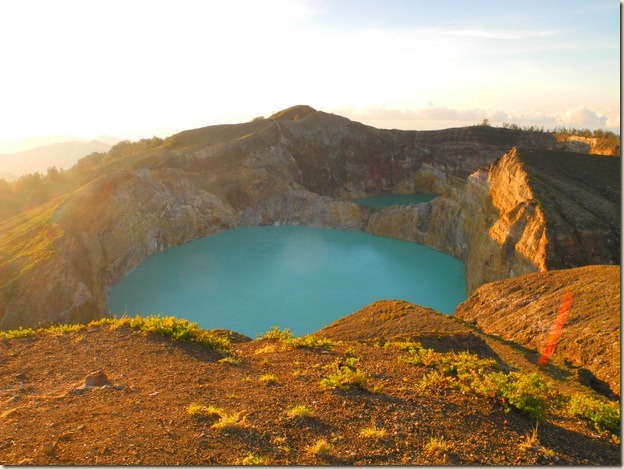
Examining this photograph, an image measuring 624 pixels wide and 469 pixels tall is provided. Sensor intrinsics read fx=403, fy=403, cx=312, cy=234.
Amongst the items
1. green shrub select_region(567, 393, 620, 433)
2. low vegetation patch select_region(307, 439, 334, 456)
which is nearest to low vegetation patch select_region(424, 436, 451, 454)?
low vegetation patch select_region(307, 439, 334, 456)

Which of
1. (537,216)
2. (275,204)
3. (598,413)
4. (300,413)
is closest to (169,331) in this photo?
(300,413)

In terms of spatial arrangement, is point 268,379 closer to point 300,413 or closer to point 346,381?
point 346,381

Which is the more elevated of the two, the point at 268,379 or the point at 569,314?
the point at 268,379

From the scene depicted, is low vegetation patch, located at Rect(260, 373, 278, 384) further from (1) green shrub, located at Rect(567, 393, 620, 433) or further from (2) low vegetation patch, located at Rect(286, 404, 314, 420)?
(1) green shrub, located at Rect(567, 393, 620, 433)

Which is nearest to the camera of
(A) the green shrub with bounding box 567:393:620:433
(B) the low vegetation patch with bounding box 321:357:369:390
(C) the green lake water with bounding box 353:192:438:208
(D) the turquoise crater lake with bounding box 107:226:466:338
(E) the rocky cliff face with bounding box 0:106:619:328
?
(A) the green shrub with bounding box 567:393:620:433

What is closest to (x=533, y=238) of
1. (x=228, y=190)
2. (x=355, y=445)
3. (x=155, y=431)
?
(x=355, y=445)

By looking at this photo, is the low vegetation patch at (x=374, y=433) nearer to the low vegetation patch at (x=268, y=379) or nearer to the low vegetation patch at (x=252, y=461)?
the low vegetation patch at (x=252, y=461)
